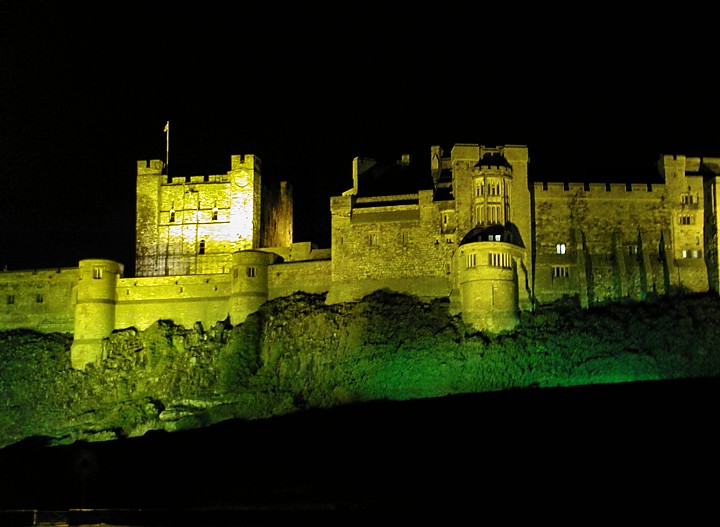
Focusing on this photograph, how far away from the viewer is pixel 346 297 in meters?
68.9

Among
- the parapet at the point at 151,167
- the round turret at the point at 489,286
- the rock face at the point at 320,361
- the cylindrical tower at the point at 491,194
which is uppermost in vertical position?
the parapet at the point at 151,167

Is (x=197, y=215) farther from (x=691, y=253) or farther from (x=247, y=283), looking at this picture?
(x=691, y=253)

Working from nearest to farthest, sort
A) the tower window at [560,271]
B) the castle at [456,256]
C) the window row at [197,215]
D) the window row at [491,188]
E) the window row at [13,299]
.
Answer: the castle at [456,256] < the window row at [491,188] < the tower window at [560,271] < the window row at [13,299] < the window row at [197,215]

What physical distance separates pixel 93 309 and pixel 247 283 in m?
9.23

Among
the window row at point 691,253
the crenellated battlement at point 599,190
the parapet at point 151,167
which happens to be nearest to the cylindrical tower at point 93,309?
the parapet at point 151,167

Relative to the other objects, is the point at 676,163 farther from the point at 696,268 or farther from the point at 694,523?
the point at 694,523

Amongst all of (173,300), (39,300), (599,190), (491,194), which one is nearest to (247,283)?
(173,300)

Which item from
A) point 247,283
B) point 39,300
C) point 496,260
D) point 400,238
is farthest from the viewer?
point 39,300

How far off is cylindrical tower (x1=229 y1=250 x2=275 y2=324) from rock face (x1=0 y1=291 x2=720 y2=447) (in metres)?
0.84

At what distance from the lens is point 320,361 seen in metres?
66.2

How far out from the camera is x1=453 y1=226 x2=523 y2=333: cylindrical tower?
63.7m

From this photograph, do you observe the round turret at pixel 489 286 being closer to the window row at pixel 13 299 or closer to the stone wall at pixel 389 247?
the stone wall at pixel 389 247

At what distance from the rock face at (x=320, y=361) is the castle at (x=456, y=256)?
1.12 meters

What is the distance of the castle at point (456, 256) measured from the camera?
66.3m
